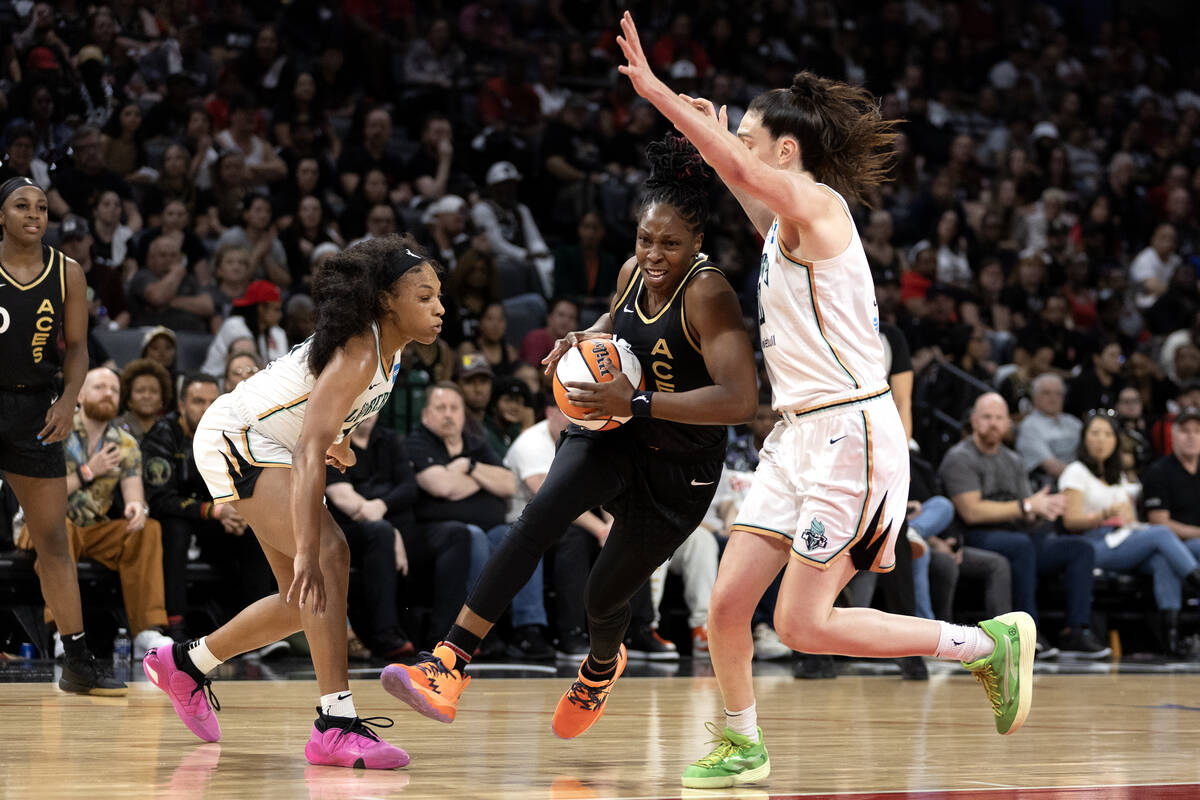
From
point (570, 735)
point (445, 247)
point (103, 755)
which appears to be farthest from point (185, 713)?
point (445, 247)

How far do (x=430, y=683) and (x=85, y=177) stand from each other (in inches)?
267

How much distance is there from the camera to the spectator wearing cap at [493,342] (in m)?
9.85

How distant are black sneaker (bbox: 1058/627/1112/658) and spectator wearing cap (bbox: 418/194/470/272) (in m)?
4.84

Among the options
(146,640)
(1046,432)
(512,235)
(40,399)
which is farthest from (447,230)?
(40,399)

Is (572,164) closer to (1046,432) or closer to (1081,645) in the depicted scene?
(1046,432)

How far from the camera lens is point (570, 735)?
4.58 m

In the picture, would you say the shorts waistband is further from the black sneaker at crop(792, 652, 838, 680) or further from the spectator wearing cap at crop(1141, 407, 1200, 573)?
the spectator wearing cap at crop(1141, 407, 1200, 573)

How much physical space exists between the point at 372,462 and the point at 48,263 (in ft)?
→ 8.29

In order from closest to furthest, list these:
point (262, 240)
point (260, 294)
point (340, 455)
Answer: point (340, 455) < point (260, 294) < point (262, 240)

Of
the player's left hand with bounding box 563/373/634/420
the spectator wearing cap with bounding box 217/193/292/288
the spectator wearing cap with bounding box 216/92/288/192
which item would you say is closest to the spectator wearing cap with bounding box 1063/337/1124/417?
the spectator wearing cap with bounding box 217/193/292/288

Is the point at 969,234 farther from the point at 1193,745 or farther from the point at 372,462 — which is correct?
the point at 1193,745

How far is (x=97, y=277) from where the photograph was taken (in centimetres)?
931

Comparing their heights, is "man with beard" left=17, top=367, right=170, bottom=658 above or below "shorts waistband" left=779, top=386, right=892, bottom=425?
below

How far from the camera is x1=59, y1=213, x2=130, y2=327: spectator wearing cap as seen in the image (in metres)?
9.00
